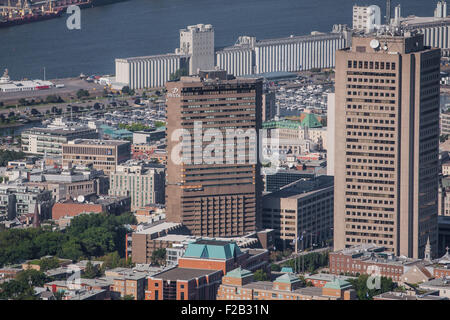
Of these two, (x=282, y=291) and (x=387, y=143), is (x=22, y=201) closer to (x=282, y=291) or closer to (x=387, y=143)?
(x=387, y=143)

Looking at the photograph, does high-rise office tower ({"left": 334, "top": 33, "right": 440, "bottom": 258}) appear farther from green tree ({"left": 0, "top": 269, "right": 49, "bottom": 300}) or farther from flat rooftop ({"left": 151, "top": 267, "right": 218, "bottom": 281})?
green tree ({"left": 0, "top": 269, "right": 49, "bottom": 300})

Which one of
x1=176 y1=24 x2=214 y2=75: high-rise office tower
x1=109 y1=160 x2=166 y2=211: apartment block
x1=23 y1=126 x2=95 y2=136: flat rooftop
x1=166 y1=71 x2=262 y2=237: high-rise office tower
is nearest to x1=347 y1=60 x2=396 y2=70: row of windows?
x1=166 y1=71 x2=262 y2=237: high-rise office tower

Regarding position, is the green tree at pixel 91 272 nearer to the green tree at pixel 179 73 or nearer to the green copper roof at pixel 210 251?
the green copper roof at pixel 210 251

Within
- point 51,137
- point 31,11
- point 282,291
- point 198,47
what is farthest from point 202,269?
point 31,11

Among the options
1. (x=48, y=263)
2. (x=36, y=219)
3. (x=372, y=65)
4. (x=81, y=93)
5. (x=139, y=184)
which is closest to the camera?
(x=48, y=263)

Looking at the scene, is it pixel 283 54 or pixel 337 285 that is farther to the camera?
pixel 283 54

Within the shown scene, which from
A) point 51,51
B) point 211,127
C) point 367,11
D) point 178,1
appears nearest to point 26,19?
point 51,51
